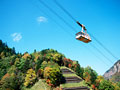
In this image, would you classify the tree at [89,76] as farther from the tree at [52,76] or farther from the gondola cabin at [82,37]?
the gondola cabin at [82,37]

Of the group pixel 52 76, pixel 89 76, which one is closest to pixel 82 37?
pixel 52 76

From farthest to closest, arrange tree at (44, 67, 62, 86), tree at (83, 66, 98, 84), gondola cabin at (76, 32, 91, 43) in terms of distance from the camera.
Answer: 1. tree at (83, 66, 98, 84)
2. tree at (44, 67, 62, 86)
3. gondola cabin at (76, 32, 91, 43)

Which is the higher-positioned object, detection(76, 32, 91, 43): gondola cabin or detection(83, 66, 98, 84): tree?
detection(83, 66, 98, 84): tree

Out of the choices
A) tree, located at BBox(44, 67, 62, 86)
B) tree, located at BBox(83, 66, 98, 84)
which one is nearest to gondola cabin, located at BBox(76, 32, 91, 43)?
tree, located at BBox(44, 67, 62, 86)

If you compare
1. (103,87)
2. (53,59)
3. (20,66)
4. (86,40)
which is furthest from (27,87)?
(86,40)

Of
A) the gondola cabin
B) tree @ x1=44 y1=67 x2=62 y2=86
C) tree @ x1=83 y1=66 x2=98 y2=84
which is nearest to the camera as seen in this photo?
the gondola cabin

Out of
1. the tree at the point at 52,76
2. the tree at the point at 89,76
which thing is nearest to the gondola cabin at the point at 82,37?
the tree at the point at 52,76

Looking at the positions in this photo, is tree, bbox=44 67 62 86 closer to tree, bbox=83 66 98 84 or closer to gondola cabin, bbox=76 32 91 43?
tree, bbox=83 66 98 84

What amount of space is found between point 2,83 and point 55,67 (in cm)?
1749

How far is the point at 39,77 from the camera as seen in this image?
42.0 m

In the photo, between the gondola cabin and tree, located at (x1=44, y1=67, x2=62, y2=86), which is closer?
the gondola cabin

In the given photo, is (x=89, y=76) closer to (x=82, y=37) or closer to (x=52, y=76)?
(x=52, y=76)

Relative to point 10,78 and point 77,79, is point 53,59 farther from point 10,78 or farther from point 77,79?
point 10,78

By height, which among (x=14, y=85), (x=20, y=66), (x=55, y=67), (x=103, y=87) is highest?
(x=20, y=66)
